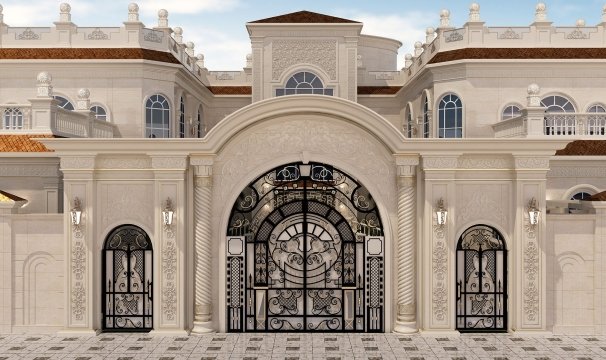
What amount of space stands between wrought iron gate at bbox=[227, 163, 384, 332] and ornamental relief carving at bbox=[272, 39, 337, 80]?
41.4 ft

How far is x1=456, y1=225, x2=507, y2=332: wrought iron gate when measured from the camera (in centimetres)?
1307

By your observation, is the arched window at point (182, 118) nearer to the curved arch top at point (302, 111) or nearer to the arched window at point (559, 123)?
the curved arch top at point (302, 111)

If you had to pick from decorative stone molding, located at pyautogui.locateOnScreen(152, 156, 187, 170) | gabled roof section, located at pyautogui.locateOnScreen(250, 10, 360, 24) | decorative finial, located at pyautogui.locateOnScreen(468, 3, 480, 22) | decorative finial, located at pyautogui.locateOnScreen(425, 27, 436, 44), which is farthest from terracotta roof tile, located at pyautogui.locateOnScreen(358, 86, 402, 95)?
decorative stone molding, located at pyautogui.locateOnScreen(152, 156, 187, 170)

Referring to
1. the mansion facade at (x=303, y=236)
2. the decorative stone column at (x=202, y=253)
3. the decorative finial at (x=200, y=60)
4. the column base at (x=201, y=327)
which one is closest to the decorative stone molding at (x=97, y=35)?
the decorative finial at (x=200, y=60)

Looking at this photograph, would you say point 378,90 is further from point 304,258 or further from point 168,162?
point 168,162

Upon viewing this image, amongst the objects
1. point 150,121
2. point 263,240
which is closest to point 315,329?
point 263,240

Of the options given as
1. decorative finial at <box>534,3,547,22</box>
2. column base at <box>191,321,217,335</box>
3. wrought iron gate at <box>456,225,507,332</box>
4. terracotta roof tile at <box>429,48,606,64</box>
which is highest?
decorative finial at <box>534,3,547,22</box>

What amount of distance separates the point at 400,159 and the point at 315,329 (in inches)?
166

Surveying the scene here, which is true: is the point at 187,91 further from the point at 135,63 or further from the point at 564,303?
the point at 564,303

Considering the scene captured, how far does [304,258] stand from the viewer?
13242mm

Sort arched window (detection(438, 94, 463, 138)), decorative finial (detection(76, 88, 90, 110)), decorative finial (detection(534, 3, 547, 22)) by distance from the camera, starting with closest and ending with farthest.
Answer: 1. decorative finial (detection(76, 88, 90, 110))
2. arched window (detection(438, 94, 463, 138))
3. decorative finial (detection(534, 3, 547, 22))

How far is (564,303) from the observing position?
13.1 meters

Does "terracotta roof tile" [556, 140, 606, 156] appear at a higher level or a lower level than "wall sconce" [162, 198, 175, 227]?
higher

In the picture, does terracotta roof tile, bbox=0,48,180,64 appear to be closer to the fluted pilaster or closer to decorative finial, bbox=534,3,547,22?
the fluted pilaster
